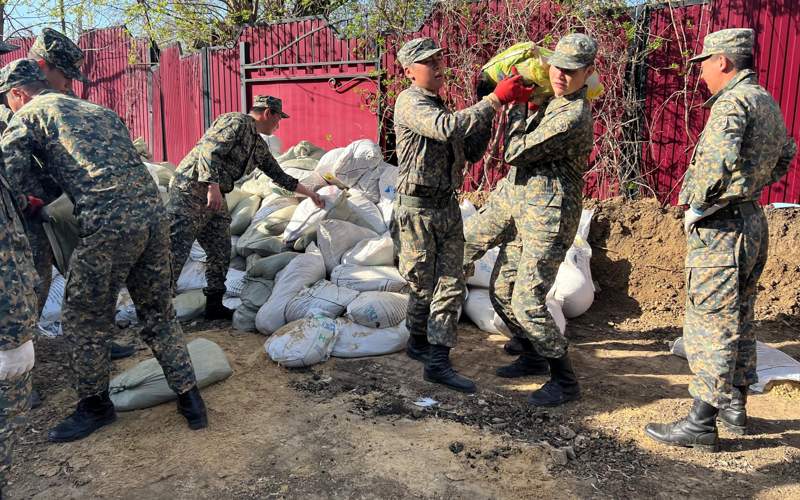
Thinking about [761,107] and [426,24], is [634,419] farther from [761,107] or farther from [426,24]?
[426,24]

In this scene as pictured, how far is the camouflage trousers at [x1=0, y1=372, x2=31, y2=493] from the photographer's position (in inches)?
76.6

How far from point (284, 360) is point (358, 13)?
4.82 m

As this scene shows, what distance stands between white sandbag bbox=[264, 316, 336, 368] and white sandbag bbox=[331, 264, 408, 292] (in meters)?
0.56

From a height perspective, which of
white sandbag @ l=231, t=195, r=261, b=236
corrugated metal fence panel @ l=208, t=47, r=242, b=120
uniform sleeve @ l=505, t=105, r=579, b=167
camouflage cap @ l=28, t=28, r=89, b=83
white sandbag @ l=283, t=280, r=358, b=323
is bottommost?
white sandbag @ l=283, t=280, r=358, b=323

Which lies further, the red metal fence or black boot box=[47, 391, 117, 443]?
the red metal fence

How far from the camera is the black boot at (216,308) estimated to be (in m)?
4.64

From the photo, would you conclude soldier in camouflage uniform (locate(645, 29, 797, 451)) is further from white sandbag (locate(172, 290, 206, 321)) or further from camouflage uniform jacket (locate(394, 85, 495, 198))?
white sandbag (locate(172, 290, 206, 321))

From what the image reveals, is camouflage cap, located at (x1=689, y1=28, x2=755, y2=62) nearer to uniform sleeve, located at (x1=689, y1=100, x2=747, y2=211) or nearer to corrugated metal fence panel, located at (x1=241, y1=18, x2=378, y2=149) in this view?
uniform sleeve, located at (x1=689, y1=100, x2=747, y2=211)

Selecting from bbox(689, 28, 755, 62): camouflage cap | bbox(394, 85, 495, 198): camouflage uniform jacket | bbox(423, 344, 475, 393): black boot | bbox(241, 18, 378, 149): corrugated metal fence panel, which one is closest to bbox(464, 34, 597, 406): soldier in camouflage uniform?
bbox(394, 85, 495, 198): camouflage uniform jacket

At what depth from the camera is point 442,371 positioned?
11.1 feet

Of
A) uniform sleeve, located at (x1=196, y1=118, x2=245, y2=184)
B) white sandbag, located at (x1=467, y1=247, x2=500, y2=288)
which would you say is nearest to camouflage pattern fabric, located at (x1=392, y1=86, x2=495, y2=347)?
white sandbag, located at (x1=467, y1=247, x2=500, y2=288)

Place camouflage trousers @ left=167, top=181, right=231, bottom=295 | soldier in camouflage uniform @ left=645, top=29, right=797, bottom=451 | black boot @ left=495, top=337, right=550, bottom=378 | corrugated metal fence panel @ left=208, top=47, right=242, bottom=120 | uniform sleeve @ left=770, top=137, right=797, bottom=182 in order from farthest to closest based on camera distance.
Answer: corrugated metal fence panel @ left=208, top=47, right=242, bottom=120
camouflage trousers @ left=167, top=181, right=231, bottom=295
black boot @ left=495, top=337, right=550, bottom=378
uniform sleeve @ left=770, top=137, right=797, bottom=182
soldier in camouflage uniform @ left=645, top=29, right=797, bottom=451

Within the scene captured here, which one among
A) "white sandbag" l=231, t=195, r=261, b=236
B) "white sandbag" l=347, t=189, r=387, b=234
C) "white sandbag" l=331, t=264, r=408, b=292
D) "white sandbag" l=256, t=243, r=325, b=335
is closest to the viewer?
"white sandbag" l=256, t=243, r=325, b=335

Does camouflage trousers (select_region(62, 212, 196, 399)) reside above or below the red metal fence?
below
